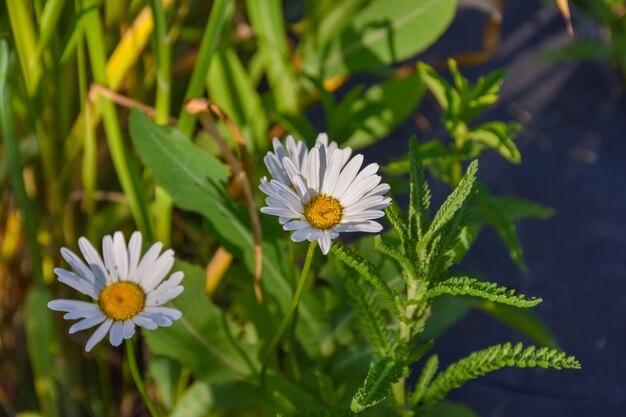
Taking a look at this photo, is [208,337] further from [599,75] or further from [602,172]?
[599,75]

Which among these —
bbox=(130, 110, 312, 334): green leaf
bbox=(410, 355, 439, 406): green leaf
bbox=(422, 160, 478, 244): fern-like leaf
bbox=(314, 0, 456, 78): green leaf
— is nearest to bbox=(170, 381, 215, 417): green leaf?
bbox=(130, 110, 312, 334): green leaf

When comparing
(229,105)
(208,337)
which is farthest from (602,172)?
(208,337)

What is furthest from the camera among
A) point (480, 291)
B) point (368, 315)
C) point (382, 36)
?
point (382, 36)

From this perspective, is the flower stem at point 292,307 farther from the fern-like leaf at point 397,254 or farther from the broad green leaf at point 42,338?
the broad green leaf at point 42,338

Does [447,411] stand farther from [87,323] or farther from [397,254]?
[87,323]

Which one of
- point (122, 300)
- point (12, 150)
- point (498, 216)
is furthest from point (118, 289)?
point (498, 216)

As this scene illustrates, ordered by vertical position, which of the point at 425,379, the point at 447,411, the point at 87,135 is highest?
the point at 87,135
